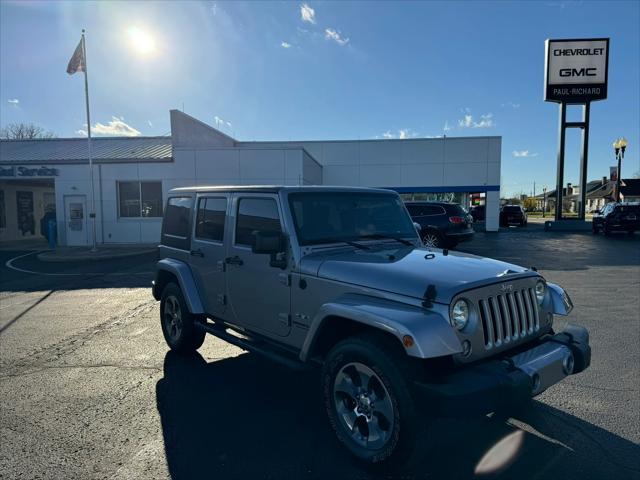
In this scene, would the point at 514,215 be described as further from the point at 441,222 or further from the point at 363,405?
the point at 363,405

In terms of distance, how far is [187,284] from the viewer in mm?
4898

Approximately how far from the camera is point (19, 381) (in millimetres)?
4586

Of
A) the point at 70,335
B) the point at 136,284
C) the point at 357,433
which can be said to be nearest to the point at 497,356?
the point at 357,433

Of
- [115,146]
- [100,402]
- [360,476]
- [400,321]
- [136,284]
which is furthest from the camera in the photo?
[115,146]

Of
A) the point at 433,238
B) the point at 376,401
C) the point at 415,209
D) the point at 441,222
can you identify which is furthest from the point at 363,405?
the point at 415,209

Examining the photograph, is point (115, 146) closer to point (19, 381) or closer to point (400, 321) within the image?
point (19, 381)

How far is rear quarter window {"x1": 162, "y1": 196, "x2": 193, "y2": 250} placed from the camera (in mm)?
5168

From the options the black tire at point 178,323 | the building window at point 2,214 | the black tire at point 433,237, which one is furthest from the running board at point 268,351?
the building window at point 2,214

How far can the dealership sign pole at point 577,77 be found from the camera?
1011 inches

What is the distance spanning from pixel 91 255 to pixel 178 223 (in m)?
12.3

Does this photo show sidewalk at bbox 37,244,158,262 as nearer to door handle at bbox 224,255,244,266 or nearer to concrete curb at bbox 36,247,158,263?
concrete curb at bbox 36,247,158,263

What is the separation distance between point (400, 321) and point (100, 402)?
303 centimetres

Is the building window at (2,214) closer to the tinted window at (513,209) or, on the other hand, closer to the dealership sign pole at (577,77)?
the dealership sign pole at (577,77)

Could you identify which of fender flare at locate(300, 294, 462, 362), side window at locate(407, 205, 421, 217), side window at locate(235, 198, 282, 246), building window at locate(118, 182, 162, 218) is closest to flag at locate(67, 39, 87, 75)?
building window at locate(118, 182, 162, 218)
